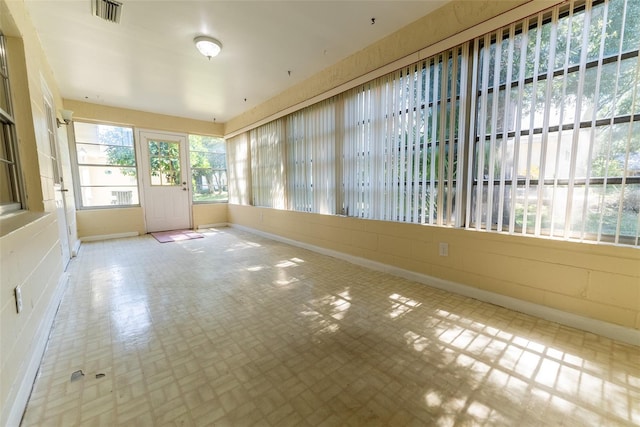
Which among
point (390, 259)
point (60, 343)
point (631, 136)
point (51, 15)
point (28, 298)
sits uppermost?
point (51, 15)

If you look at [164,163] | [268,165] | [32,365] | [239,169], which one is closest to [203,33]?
[268,165]

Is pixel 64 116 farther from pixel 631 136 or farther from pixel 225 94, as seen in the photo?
pixel 631 136

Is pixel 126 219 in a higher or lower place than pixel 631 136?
lower

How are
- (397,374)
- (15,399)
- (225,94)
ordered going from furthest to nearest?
(225,94), (397,374), (15,399)

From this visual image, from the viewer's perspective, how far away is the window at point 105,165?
5113mm

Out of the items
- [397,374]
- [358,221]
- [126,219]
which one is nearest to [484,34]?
[358,221]

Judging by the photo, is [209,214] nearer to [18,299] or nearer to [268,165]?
[268,165]

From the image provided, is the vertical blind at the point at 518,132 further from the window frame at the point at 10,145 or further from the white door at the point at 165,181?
the white door at the point at 165,181

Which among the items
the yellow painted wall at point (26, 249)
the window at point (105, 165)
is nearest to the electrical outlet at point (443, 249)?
the yellow painted wall at point (26, 249)

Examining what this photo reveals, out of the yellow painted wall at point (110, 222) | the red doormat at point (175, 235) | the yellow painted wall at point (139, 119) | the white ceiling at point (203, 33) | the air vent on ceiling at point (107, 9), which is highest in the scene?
the white ceiling at point (203, 33)

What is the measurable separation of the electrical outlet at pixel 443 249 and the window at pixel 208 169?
5894 mm

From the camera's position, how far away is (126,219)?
5.56 meters

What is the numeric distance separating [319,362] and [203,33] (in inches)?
133

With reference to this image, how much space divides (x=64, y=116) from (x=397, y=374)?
5.84 metres
